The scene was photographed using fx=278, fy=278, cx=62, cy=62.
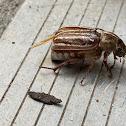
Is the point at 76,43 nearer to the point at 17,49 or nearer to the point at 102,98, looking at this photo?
the point at 102,98

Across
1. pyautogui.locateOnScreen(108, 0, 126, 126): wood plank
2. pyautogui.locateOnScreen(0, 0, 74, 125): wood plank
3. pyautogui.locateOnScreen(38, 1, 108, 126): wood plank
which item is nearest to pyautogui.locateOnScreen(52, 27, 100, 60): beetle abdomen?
pyautogui.locateOnScreen(38, 1, 108, 126): wood plank

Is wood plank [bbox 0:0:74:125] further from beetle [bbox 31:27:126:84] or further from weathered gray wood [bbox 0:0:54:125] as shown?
beetle [bbox 31:27:126:84]

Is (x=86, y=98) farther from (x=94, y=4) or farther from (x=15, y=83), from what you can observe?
(x=94, y=4)

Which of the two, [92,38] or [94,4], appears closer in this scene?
[92,38]

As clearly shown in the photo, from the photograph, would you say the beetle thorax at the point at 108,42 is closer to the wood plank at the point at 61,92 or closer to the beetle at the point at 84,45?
the beetle at the point at 84,45

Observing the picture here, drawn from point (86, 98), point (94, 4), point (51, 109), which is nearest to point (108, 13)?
point (94, 4)

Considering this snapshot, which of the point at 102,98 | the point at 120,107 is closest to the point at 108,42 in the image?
the point at 102,98

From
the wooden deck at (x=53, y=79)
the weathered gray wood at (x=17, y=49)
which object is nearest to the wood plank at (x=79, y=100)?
the wooden deck at (x=53, y=79)

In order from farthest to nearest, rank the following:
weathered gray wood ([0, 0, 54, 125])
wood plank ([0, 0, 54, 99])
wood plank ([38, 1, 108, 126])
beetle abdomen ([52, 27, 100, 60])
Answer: wood plank ([0, 0, 54, 99]) < beetle abdomen ([52, 27, 100, 60]) < weathered gray wood ([0, 0, 54, 125]) < wood plank ([38, 1, 108, 126])
